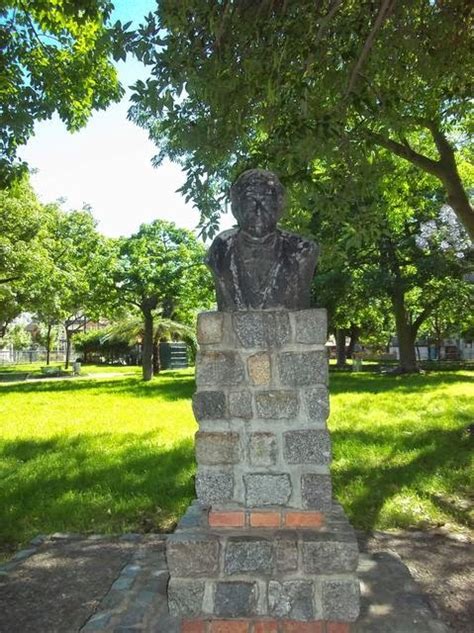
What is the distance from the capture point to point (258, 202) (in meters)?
3.66

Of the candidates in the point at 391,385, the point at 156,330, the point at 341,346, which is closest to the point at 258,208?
the point at 391,385

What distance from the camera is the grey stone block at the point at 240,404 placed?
11.4 feet

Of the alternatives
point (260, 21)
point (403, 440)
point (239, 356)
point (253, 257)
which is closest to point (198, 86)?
point (260, 21)

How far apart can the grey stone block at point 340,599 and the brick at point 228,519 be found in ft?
2.10

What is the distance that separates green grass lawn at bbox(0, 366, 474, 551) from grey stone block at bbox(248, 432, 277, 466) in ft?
9.82

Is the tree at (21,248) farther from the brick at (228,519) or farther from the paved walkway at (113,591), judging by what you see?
the brick at (228,519)

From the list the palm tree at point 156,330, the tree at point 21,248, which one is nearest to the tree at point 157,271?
the tree at point 21,248

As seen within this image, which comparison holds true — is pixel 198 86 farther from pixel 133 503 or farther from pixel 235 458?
pixel 133 503

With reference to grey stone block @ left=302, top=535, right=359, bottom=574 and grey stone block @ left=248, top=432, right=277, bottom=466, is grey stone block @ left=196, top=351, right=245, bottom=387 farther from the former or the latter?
grey stone block @ left=302, top=535, right=359, bottom=574

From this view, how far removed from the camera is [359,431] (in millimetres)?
10164

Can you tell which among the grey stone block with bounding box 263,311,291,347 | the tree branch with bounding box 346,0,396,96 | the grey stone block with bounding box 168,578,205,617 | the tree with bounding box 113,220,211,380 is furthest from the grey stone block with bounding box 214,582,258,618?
the tree with bounding box 113,220,211,380

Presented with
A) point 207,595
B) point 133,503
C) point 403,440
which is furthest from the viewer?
point 403,440

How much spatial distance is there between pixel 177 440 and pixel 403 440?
4046 millimetres

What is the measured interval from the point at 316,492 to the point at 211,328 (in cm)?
127
